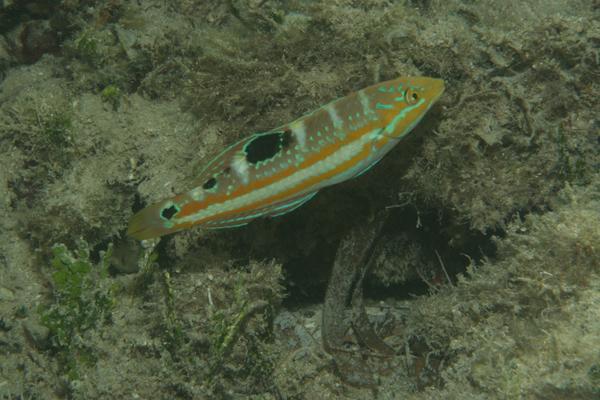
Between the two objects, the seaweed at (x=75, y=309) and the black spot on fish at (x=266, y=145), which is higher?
the black spot on fish at (x=266, y=145)

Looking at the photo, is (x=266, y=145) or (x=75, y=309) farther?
(x=75, y=309)

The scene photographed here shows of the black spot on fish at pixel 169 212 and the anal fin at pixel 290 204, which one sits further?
the anal fin at pixel 290 204

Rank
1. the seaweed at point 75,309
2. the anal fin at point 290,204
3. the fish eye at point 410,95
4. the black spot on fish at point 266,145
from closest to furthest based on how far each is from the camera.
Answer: the fish eye at point 410,95, the black spot on fish at point 266,145, the anal fin at point 290,204, the seaweed at point 75,309

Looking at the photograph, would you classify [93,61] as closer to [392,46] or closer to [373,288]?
[392,46]

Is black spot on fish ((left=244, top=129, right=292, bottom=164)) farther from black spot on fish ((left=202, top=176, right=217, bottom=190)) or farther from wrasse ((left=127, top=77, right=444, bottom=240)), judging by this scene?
black spot on fish ((left=202, top=176, right=217, bottom=190))

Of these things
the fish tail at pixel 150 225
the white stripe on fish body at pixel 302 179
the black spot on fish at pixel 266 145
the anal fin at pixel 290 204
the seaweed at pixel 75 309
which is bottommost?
the seaweed at pixel 75 309

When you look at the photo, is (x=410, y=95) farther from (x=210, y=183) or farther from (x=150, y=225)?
(x=150, y=225)

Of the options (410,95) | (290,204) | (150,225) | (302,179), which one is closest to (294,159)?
(302,179)

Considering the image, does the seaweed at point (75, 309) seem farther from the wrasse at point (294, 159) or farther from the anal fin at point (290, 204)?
the anal fin at point (290, 204)

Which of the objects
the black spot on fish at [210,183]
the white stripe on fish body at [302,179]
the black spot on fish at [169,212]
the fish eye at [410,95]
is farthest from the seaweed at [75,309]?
the fish eye at [410,95]
